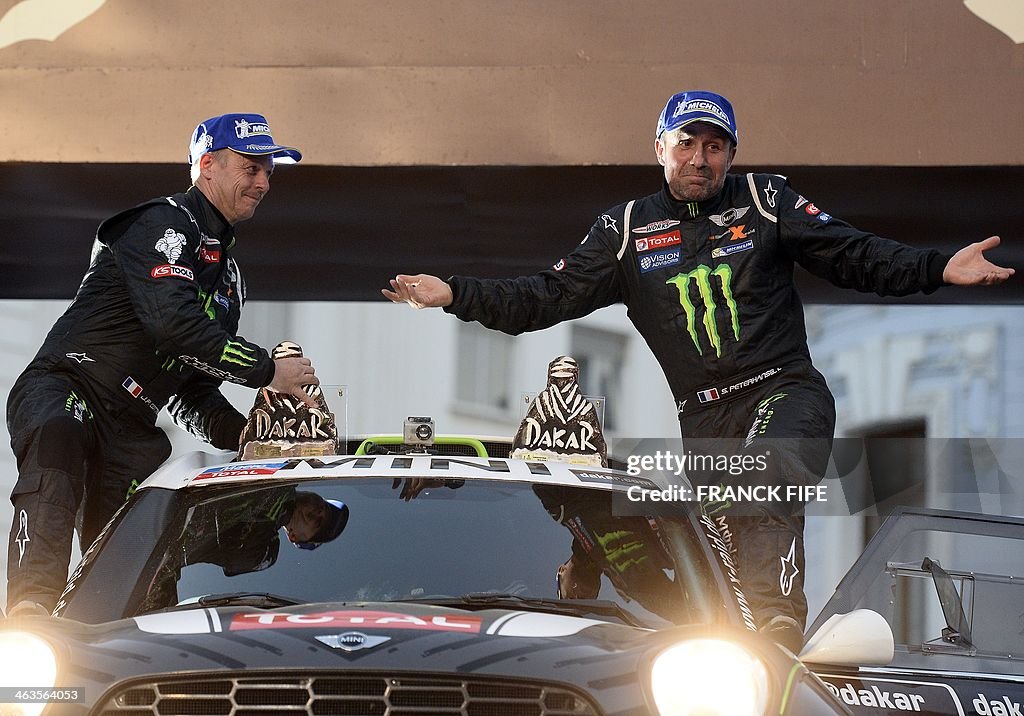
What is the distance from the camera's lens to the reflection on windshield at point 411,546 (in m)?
3.69

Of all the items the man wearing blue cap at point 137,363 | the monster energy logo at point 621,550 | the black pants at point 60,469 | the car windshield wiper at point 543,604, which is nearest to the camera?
the car windshield wiper at point 543,604

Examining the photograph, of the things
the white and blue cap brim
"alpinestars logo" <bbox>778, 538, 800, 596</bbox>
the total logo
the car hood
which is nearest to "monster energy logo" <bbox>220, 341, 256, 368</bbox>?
the white and blue cap brim

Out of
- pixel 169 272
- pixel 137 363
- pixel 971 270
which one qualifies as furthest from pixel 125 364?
pixel 971 270

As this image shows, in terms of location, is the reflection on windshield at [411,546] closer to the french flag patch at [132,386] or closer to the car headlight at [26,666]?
the car headlight at [26,666]

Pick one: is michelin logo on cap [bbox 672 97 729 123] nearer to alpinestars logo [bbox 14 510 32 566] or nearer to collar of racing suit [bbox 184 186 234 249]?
collar of racing suit [bbox 184 186 234 249]

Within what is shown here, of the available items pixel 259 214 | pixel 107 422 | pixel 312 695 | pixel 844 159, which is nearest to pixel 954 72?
pixel 844 159

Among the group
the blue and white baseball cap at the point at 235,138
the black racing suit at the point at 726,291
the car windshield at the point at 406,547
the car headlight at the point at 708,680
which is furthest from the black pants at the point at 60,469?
the car headlight at the point at 708,680

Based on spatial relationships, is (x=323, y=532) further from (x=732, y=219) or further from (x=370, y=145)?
(x=370, y=145)

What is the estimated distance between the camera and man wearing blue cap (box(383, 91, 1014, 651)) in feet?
16.3

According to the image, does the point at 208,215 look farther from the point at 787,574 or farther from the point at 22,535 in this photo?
the point at 787,574

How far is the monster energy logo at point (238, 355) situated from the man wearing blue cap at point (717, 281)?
478 millimetres

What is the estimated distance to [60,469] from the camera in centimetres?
473

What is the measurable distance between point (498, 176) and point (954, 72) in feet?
7.66

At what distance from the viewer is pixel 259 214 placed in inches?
357
